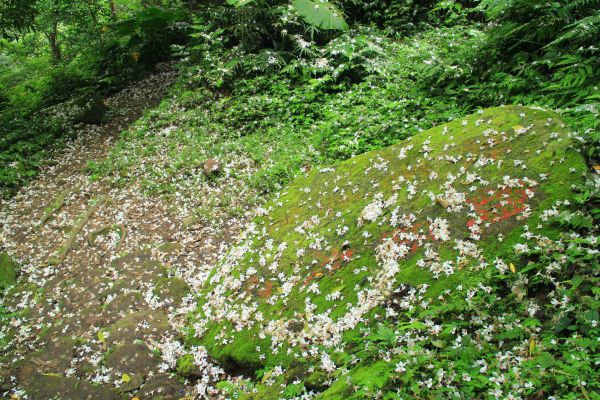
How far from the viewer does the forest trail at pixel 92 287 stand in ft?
16.7

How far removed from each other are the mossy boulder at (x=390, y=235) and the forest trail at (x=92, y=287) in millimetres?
925

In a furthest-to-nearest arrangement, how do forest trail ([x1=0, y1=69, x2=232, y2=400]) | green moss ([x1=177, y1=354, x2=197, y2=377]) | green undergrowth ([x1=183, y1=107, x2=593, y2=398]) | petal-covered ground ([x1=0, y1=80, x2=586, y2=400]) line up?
forest trail ([x1=0, y1=69, x2=232, y2=400]) → green moss ([x1=177, y1=354, x2=197, y2=377]) → petal-covered ground ([x1=0, y1=80, x2=586, y2=400]) → green undergrowth ([x1=183, y1=107, x2=593, y2=398])

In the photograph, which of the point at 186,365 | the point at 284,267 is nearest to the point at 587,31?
the point at 284,267

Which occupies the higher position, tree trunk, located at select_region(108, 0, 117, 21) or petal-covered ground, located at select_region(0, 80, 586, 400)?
tree trunk, located at select_region(108, 0, 117, 21)

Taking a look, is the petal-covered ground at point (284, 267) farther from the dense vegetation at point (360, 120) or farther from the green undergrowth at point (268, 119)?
the green undergrowth at point (268, 119)

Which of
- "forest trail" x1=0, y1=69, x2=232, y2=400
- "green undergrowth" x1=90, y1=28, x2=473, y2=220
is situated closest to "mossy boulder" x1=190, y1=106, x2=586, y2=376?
"forest trail" x1=0, y1=69, x2=232, y2=400

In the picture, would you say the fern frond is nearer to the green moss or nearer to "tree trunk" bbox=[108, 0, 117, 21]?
the green moss

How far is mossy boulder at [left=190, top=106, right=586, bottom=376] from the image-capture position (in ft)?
11.4

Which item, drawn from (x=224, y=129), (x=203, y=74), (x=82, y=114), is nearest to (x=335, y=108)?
(x=224, y=129)

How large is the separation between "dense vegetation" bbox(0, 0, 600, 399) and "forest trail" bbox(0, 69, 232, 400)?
57 centimetres

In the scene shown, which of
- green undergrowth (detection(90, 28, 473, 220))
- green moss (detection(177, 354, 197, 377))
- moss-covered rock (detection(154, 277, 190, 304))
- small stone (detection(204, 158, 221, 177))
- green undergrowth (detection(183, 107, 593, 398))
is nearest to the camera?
green undergrowth (detection(183, 107, 593, 398))

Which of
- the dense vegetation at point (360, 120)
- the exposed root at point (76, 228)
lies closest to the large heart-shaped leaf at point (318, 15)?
the dense vegetation at point (360, 120)

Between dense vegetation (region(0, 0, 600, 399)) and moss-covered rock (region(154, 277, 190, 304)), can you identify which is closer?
dense vegetation (region(0, 0, 600, 399))

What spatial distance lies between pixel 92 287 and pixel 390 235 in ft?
18.4
